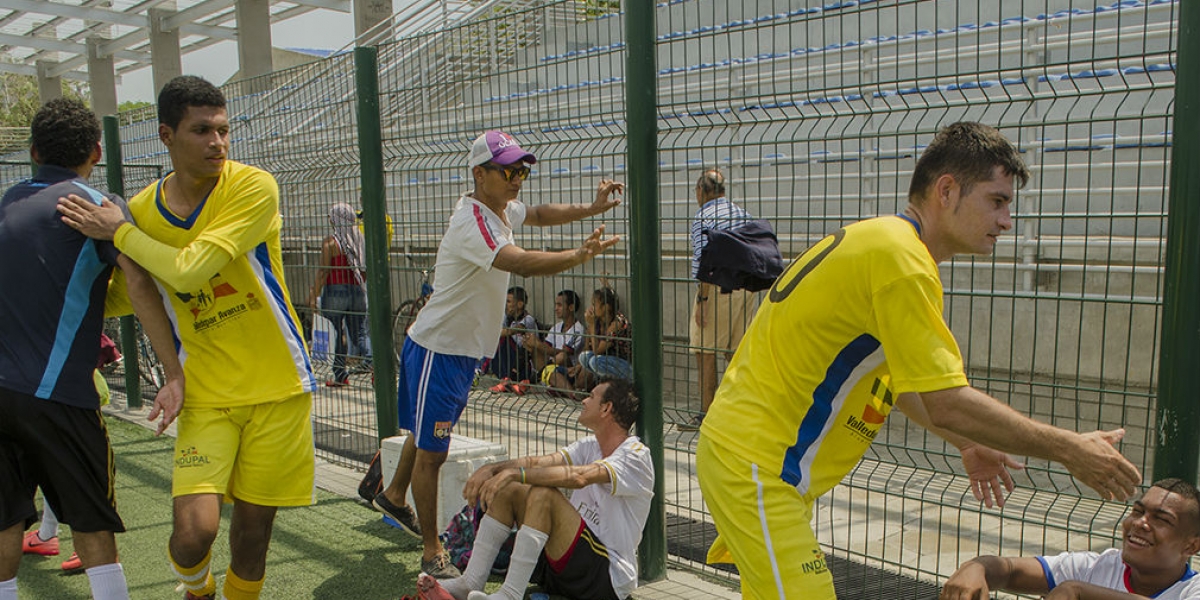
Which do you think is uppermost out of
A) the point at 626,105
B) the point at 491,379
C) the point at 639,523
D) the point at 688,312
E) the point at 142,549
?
the point at 626,105

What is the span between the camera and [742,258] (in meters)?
3.53

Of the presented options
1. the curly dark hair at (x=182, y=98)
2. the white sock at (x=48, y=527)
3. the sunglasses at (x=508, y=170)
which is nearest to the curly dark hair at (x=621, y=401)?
the sunglasses at (x=508, y=170)

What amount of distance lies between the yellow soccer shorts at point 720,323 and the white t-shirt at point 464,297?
3.07ft

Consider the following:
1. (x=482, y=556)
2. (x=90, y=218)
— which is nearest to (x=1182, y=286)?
(x=482, y=556)

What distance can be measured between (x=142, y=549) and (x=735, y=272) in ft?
11.2

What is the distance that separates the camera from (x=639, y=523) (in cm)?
395

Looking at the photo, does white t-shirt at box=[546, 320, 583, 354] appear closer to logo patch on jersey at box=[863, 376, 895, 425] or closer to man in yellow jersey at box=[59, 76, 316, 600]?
man in yellow jersey at box=[59, 76, 316, 600]

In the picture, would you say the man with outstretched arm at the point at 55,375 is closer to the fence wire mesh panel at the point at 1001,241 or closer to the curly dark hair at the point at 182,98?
the curly dark hair at the point at 182,98

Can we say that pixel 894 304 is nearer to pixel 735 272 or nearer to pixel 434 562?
pixel 735 272

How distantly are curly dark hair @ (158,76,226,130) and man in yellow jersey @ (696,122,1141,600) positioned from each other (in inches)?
80.8

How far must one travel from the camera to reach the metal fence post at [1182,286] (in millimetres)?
2543

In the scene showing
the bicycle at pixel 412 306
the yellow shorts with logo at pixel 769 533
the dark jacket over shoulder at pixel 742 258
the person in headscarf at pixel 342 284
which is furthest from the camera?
the person in headscarf at pixel 342 284

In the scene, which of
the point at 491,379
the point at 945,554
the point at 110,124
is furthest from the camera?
the point at 110,124

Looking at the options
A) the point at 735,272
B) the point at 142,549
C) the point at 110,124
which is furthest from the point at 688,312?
the point at 110,124
